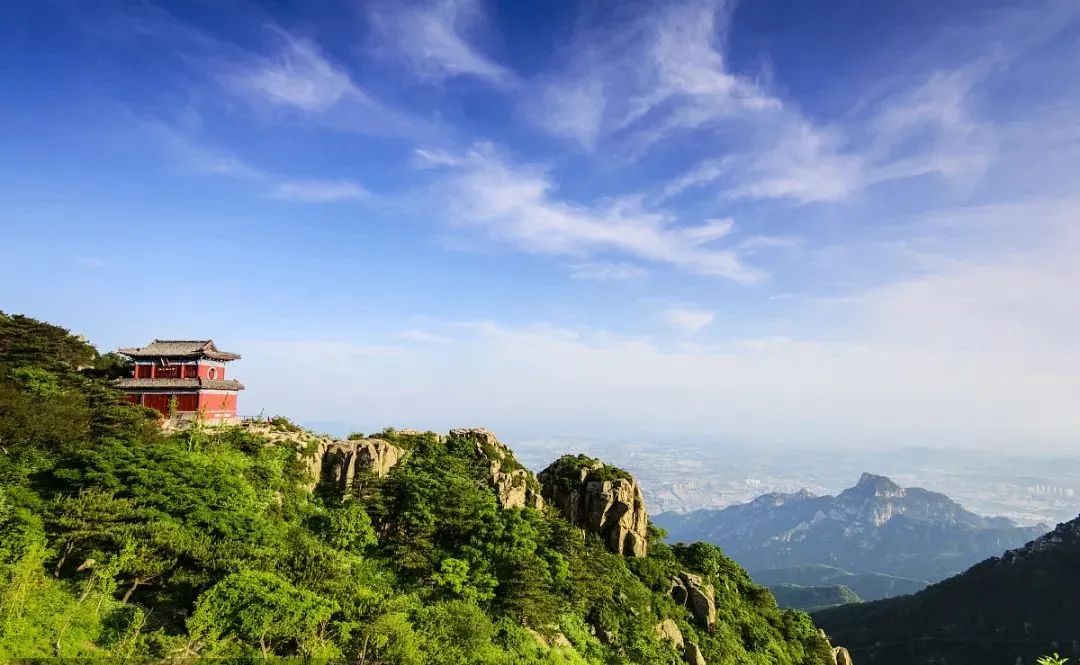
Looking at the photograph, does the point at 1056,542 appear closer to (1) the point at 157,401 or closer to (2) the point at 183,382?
(2) the point at 183,382

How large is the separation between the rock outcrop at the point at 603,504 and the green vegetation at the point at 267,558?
2399 mm

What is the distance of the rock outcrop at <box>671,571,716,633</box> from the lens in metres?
50.7

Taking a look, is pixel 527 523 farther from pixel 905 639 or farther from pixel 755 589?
pixel 905 639

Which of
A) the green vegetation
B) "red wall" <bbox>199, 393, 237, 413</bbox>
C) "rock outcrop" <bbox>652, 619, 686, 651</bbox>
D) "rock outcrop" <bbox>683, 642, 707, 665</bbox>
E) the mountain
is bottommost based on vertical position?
the mountain

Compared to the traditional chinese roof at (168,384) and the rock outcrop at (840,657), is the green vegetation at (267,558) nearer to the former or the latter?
the traditional chinese roof at (168,384)

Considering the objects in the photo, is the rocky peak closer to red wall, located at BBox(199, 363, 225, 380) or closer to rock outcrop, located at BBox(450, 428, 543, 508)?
rock outcrop, located at BBox(450, 428, 543, 508)

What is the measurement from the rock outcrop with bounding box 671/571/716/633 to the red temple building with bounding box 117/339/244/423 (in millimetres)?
41859

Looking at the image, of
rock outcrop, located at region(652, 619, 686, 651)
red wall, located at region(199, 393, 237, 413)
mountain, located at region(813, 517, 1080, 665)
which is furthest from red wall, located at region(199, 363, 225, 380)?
mountain, located at region(813, 517, 1080, 665)

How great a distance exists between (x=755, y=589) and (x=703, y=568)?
27.2 feet

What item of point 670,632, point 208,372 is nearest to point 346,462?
point 208,372

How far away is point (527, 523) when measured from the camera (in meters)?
45.4

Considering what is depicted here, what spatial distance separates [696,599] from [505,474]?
66.2 ft

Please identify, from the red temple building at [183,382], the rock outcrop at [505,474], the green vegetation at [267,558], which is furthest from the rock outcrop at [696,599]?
the red temple building at [183,382]

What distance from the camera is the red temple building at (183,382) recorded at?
5009 centimetres
